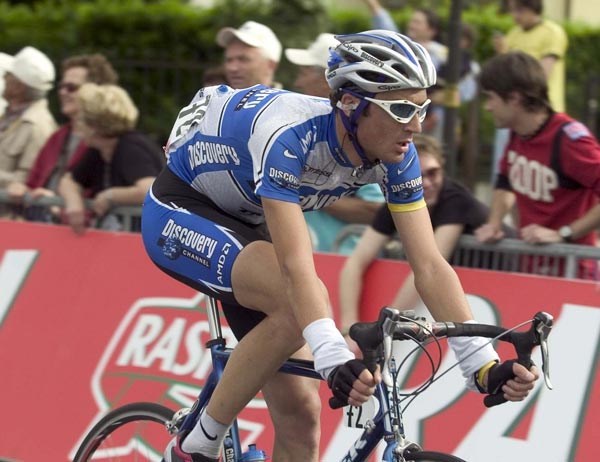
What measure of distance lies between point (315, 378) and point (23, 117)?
4917mm

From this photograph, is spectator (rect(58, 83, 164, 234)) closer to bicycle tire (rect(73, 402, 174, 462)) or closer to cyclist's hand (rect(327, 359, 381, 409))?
bicycle tire (rect(73, 402, 174, 462))

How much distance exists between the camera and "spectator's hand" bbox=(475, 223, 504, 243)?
21.1 ft

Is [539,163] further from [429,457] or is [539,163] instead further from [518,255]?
[429,457]

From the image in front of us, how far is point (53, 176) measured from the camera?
845cm

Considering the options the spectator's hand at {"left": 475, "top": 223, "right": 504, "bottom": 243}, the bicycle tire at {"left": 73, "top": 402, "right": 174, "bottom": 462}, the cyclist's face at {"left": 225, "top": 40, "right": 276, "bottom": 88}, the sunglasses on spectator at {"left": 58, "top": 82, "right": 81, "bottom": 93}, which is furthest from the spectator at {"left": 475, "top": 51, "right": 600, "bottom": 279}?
the sunglasses on spectator at {"left": 58, "top": 82, "right": 81, "bottom": 93}

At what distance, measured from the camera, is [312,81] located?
7387mm

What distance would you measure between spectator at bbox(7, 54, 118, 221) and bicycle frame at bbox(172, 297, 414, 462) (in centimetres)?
331

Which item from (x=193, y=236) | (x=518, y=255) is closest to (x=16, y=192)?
(x=518, y=255)

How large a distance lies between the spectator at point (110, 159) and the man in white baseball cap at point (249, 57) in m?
0.62

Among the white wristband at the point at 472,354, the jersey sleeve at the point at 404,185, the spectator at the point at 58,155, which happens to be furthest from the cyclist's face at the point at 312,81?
the white wristband at the point at 472,354

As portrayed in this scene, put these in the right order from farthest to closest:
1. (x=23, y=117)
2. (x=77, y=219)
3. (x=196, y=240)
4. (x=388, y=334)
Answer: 1. (x=23, y=117)
2. (x=77, y=219)
3. (x=196, y=240)
4. (x=388, y=334)

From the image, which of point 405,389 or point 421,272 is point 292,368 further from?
point 405,389

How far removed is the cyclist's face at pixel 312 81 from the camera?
726 centimetres

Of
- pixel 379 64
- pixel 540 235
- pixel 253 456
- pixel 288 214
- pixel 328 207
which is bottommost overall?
pixel 253 456
